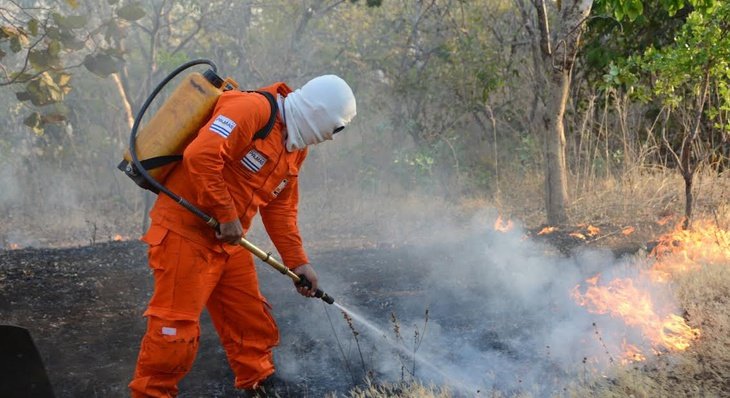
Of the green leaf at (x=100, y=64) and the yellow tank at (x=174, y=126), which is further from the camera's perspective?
the green leaf at (x=100, y=64)

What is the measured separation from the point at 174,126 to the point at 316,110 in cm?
67

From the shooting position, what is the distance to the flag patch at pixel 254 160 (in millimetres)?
3154

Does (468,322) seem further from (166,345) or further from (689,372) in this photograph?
(166,345)

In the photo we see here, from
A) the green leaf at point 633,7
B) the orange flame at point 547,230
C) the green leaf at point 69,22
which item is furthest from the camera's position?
the orange flame at point 547,230

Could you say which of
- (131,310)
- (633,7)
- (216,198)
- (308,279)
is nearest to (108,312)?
(131,310)

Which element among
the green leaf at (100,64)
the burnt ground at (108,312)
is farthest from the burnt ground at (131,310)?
the green leaf at (100,64)

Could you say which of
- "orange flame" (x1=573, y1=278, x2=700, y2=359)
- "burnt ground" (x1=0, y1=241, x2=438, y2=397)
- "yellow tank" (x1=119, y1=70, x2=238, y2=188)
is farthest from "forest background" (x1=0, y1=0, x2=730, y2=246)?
"yellow tank" (x1=119, y1=70, x2=238, y2=188)

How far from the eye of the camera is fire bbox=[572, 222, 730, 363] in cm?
377

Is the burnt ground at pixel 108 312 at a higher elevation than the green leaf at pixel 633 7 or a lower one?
lower

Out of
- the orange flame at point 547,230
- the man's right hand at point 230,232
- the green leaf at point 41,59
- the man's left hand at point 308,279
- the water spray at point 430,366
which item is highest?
the green leaf at point 41,59

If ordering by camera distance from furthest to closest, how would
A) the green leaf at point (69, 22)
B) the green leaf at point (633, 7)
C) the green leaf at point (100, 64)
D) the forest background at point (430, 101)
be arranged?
the forest background at point (430, 101) < the green leaf at point (100, 64) < the green leaf at point (69, 22) < the green leaf at point (633, 7)

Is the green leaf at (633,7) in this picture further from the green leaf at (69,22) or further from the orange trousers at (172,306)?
the green leaf at (69,22)

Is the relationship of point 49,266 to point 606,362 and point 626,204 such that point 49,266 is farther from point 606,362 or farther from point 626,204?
point 626,204

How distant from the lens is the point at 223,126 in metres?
2.96
